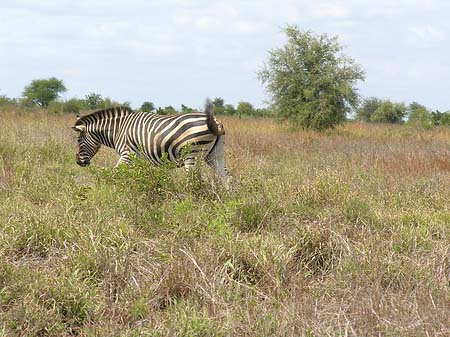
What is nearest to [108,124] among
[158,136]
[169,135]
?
[158,136]

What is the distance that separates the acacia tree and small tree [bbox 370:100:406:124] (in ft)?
74.3

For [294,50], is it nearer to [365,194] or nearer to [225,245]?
[365,194]

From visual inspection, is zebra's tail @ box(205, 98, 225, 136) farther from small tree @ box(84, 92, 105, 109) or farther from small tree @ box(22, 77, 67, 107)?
small tree @ box(22, 77, 67, 107)

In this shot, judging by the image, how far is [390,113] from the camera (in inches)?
1684

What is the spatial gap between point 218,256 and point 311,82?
17.6 metres

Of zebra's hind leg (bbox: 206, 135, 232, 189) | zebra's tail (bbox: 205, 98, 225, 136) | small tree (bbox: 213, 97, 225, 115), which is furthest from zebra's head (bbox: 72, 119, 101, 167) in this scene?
small tree (bbox: 213, 97, 225, 115)

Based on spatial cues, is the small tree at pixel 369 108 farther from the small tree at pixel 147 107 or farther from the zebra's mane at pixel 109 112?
the zebra's mane at pixel 109 112

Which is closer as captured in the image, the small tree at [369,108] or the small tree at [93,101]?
the small tree at [93,101]

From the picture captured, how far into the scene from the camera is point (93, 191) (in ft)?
18.4

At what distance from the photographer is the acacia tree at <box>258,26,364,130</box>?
20328 mm

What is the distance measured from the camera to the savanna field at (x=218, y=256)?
3031 mm

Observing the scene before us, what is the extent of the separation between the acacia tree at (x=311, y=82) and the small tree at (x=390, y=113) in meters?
22.7

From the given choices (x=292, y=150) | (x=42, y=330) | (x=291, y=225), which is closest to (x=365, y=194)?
(x=291, y=225)

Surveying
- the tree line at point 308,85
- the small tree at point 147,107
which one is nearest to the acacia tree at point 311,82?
the tree line at point 308,85
